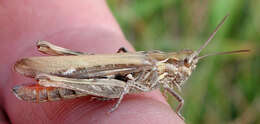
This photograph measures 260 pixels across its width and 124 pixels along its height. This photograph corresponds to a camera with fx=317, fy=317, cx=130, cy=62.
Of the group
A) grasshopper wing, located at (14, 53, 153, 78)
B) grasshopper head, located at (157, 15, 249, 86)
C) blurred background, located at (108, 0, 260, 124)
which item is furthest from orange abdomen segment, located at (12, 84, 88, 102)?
blurred background, located at (108, 0, 260, 124)

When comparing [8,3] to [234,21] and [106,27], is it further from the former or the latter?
[234,21]

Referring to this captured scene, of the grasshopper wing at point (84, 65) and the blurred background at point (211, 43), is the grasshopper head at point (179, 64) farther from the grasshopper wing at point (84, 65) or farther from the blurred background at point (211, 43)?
the blurred background at point (211, 43)

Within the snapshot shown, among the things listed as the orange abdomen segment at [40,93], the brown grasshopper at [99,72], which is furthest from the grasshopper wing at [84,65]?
the orange abdomen segment at [40,93]

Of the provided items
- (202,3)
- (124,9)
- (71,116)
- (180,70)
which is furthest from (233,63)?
(71,116)

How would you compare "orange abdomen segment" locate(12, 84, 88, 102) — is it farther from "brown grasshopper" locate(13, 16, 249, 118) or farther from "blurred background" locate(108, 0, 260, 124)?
"blurred background" locate(108, 0, 260, 124)

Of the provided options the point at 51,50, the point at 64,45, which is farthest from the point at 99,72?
the point at 64,45
